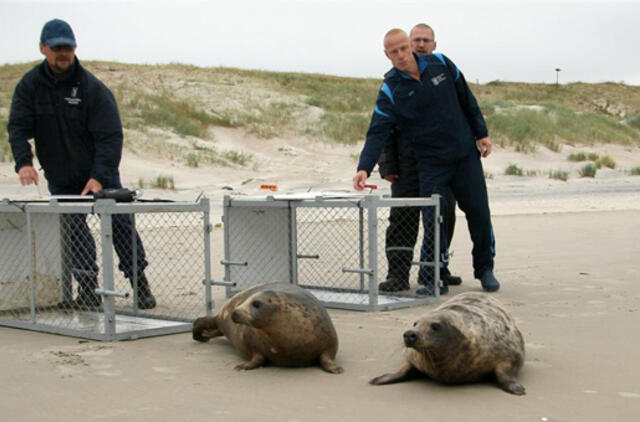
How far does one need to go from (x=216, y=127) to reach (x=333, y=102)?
26.3ft

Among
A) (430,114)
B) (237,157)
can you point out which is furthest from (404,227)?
(237,157)

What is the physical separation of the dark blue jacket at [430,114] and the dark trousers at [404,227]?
0.33 metres

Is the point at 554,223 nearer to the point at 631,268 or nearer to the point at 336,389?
the point at 631,268

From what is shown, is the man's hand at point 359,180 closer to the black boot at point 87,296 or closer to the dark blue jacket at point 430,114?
the dark blue jacket at point 430,114

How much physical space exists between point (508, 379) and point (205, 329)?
217cm

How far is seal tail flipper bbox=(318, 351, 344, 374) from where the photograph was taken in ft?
15.7

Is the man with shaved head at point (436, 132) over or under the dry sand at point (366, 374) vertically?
over

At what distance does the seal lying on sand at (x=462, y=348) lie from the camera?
4277mm

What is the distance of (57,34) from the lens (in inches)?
253

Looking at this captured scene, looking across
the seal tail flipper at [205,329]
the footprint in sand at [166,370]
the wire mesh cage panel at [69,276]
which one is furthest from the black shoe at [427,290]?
the footprint in sand at [166,370]

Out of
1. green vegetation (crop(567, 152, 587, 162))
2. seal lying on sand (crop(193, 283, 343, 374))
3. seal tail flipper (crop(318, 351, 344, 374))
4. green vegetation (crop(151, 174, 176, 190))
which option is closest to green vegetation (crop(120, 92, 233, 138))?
green vegetation (crop(151, 174, 176, 190))

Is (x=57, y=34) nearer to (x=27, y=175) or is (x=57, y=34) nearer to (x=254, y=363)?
(x=27, y=175)

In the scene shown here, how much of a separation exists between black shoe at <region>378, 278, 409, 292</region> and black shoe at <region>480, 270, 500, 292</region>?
0.69m

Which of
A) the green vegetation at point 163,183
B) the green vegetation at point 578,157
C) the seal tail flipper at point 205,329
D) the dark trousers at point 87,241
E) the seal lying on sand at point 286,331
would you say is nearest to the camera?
the seal lying on sand at point 286,331
